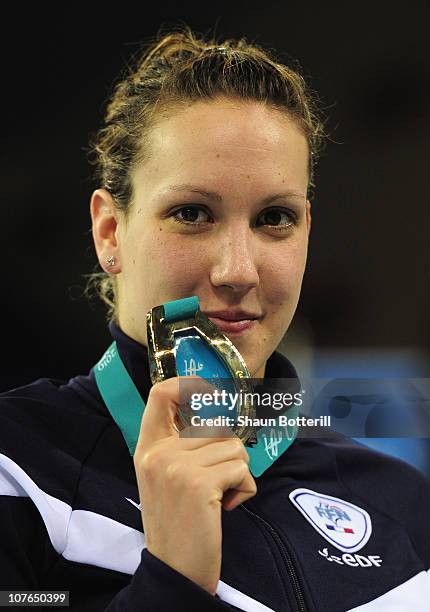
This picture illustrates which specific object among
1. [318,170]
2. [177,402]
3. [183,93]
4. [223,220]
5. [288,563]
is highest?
[318,170]

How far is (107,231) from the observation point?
1574 mm

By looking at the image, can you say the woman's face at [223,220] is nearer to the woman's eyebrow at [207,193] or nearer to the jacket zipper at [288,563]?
the woman's eyebrow at [207,193]

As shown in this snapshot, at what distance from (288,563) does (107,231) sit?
0.68 metres

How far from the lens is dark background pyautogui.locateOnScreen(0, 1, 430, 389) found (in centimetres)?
283

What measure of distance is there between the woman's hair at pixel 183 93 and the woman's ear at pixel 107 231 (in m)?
0.02

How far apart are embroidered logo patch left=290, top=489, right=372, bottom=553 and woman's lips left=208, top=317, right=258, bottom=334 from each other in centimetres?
34

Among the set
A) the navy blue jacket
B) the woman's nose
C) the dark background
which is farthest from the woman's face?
the dark background

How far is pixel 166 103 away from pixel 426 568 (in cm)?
99

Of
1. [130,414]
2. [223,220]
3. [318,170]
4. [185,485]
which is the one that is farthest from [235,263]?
[318,170]

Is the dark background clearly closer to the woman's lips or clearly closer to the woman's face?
the woman's face

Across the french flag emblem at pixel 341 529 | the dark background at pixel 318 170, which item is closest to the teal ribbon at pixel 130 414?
the french flag emblem at pixel 341 529

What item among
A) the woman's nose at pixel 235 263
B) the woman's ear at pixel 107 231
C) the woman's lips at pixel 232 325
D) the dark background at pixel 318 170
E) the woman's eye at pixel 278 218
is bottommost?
the woman's lips at pixel 232 325

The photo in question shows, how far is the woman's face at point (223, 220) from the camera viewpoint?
4.47 ft

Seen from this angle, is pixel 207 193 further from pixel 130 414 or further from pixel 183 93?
pixel 130 414
